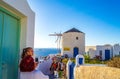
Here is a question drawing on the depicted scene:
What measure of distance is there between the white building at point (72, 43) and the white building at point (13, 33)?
→ 98.7ft

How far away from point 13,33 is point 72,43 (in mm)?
31260

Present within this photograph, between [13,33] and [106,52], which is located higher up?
[13,33]

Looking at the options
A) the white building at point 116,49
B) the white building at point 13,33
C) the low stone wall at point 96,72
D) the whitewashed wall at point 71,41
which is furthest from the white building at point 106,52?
the white building at point 13,33

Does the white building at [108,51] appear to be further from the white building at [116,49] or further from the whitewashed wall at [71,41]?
the whitewashed wall at [71,41]

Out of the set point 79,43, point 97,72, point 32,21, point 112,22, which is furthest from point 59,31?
point 32,21

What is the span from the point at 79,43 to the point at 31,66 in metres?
32.0

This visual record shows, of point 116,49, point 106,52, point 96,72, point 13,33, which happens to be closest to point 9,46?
point 13,33

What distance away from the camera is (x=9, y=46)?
5.54 m

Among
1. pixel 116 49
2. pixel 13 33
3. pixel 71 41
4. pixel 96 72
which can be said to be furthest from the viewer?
pixel 71 41

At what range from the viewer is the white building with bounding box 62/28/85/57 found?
36750 mm

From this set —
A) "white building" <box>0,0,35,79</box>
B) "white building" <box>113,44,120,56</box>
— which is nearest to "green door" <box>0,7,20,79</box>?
"white building" <box>0,0,35,79</box>

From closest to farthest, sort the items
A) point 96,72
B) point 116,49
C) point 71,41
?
point 96,72, point 116,49, point 71,41

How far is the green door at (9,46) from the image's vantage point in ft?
16.9

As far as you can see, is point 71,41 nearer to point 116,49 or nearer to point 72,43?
point 72,43
